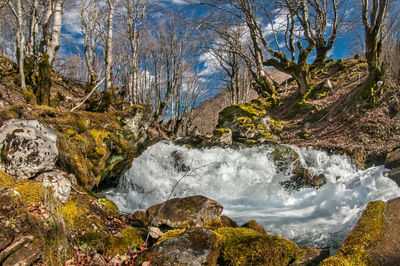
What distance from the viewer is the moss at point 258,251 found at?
2.54 metres

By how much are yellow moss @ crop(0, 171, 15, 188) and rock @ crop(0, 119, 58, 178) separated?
111mm

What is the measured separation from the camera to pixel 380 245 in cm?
213

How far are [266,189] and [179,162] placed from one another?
310 cm

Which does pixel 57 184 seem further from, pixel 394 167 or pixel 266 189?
pixel 394 167

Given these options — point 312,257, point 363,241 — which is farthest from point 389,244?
point 312,257

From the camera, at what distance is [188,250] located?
8.18ft

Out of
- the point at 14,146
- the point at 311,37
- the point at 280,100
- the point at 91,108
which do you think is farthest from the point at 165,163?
the point at 311,37

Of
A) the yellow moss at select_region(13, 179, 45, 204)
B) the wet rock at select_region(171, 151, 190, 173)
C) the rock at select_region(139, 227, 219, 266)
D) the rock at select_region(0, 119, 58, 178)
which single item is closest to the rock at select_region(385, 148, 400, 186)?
the rock at select_region(139, 227, 219, 266)

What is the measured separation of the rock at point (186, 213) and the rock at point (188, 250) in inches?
38.4

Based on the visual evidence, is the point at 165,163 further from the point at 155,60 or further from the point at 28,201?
the point at 155,60

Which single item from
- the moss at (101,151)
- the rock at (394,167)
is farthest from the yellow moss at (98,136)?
the rock at (394,167)

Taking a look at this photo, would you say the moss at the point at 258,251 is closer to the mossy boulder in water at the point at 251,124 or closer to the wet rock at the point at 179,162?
the wet rock at the point at 179,162

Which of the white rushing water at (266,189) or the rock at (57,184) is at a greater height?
the rock at (57,184)

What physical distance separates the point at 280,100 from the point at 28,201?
39.9 ft
